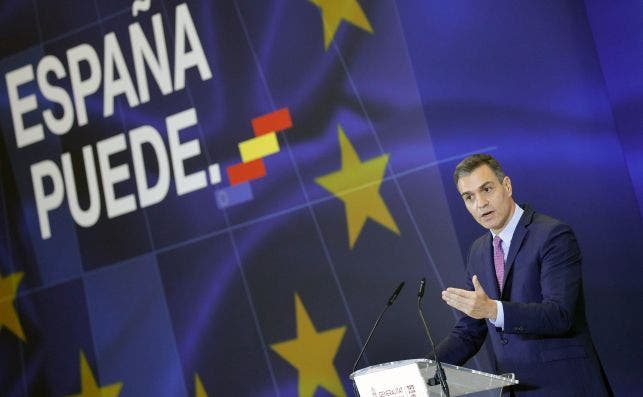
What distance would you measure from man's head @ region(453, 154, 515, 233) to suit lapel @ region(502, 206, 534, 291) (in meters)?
0.06

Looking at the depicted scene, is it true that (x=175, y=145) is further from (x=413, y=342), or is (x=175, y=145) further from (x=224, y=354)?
(x=413, y=342)

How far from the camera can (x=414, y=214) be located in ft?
14.1

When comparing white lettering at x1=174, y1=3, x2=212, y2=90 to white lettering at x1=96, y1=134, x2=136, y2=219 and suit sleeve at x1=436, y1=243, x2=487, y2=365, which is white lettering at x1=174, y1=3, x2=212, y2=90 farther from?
suit sleeve at x1=436, y1=243, x2=487, y2=365

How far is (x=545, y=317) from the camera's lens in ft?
9.08

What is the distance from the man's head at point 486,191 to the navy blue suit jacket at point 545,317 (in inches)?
2.8

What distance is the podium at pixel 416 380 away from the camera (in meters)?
2.51

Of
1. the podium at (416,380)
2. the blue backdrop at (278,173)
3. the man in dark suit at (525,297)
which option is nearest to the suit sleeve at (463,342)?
the man in dark suit at (525,297)

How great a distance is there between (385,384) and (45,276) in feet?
10.5

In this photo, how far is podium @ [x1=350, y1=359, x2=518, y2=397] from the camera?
8.24ft

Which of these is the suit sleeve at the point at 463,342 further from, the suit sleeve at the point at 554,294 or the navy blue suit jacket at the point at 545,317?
the suit sleeve at the point at 554,294

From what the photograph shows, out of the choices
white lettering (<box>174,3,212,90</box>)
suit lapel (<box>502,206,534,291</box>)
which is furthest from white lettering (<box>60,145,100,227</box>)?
suit lapel (<box>502,206,534,291</box>)

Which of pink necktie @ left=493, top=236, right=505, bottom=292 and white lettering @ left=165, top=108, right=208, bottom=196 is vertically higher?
white lettering @ left=165, top=108, right=208, bottom=196

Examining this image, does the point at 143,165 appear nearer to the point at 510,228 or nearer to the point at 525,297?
the point at 510,228

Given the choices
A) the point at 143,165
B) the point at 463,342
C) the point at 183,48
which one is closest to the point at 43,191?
the point at 143,165
